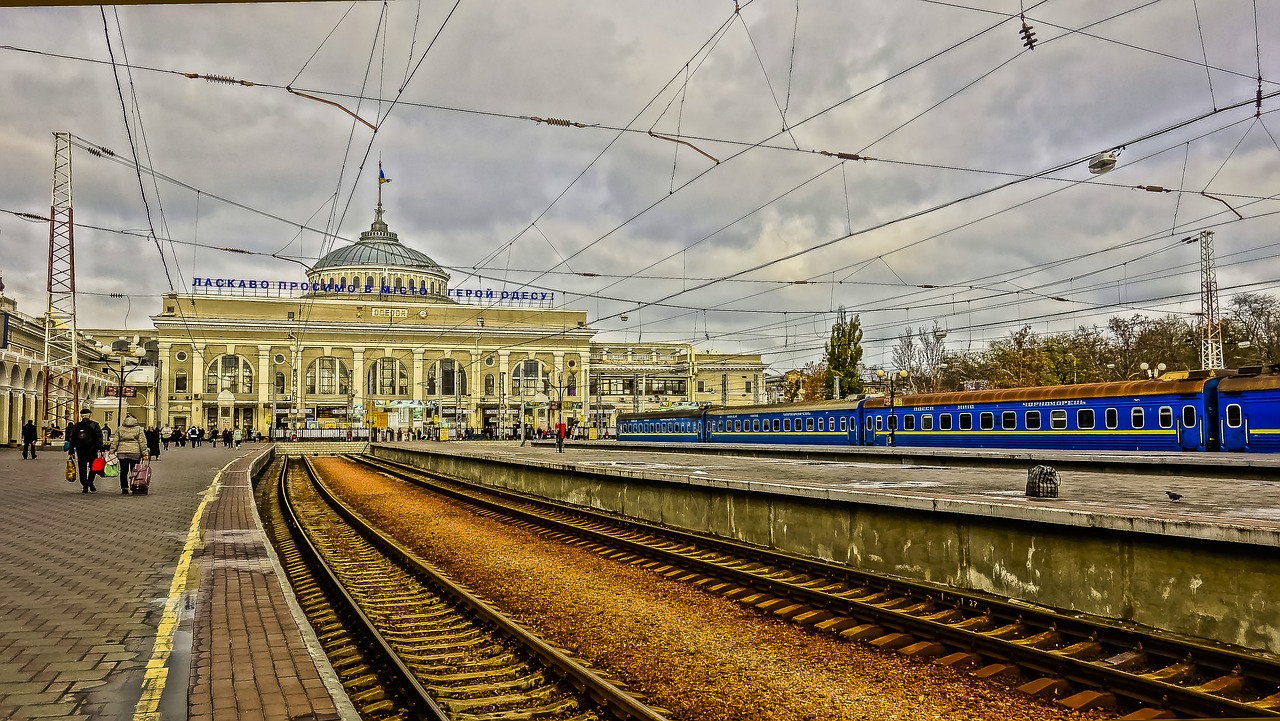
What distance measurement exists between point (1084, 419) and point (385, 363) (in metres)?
92.1

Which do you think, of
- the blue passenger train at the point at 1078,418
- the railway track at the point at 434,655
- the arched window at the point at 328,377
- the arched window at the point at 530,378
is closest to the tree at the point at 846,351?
the blue passenger train at the point at 1078,418

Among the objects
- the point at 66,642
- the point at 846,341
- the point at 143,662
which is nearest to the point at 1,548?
the point at 66,642

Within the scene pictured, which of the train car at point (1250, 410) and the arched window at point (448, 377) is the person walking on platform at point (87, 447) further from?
the arched window at point (448, 377)

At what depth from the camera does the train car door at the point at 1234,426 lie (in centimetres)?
2216

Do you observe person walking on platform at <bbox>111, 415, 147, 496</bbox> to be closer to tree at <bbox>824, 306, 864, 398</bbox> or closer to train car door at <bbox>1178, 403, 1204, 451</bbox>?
train car door at <bbox>1178, 403, 1204, 451</bbox>

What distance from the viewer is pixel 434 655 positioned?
7938 millimetres

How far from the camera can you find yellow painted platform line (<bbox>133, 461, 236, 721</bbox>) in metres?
5.29

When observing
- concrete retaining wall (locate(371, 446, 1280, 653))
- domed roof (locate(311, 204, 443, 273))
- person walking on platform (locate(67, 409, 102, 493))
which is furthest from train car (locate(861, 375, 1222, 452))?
domed roof (locate(311, 204, 443, 273))

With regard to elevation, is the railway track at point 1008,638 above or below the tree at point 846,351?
below

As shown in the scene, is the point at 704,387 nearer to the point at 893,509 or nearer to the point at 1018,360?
the point at 1018,360

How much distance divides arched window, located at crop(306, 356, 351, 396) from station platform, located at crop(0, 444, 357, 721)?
9255 cm

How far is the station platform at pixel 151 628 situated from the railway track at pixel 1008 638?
515 cm

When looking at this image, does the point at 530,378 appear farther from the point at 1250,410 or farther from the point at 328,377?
the point at 1250,410

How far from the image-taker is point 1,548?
11.7 metres
